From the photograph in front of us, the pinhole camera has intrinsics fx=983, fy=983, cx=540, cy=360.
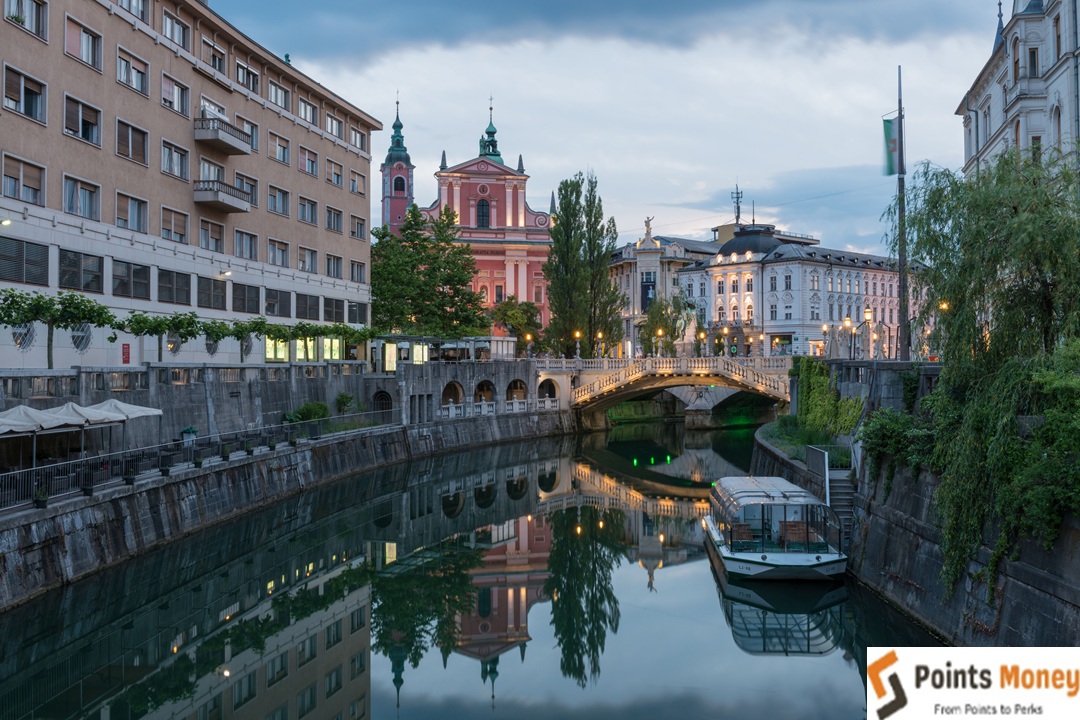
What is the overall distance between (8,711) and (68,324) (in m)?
16.3

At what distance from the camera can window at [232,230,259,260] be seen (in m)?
51.2

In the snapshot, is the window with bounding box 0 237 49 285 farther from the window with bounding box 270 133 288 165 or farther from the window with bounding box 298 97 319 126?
the window with bounding box 298 97 319 126

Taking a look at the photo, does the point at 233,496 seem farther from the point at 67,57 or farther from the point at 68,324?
the point at 67,57

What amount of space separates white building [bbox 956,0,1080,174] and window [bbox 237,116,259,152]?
36.3m

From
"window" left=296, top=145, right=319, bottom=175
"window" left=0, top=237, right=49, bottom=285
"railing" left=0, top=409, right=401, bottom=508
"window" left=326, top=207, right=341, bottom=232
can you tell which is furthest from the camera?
"window" left=326, top=207, right=341, bottom=232

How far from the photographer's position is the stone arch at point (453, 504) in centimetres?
4438

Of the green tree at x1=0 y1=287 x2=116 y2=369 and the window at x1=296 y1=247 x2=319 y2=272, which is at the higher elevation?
the window at x1=296 y1=247 x2=319 y2=272

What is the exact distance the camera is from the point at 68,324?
3250 cm

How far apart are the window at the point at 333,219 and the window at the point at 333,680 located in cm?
Answer: 4087

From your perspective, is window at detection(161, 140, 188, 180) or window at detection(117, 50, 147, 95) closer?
window at detection(117, 50, 147, 95)

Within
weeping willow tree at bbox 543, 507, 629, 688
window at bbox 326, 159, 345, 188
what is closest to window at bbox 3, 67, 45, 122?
window at bbox 326, 159, 345, 188

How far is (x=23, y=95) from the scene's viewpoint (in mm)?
35000

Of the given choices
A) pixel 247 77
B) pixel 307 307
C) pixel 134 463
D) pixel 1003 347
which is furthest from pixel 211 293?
pixel 1003 347

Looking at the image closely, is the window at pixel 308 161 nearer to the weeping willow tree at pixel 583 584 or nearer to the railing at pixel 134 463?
the railing at pixel 134 463
